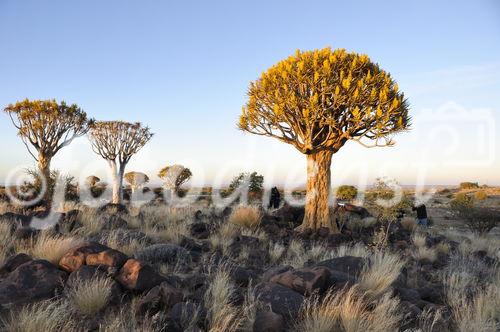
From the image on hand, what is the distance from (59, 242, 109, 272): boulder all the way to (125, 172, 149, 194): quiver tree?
3394 centimetres

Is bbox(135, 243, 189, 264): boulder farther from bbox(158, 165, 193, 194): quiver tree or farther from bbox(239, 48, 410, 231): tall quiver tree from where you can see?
bbox(158, 165, 193, 194): quiver tree

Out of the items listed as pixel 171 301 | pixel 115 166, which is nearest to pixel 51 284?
pixel 171 301

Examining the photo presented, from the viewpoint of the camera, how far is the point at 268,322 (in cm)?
370

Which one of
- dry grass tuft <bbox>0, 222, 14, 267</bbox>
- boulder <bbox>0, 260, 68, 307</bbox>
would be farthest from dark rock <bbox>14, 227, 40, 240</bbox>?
boulder <bbox>0, 260, 68, 307</bbox>

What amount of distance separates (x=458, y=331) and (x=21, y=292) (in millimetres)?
4741

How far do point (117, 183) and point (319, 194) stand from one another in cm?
1554

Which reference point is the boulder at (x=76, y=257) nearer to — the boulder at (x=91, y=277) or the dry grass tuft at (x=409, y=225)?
the boulder at (x=91, y=277)

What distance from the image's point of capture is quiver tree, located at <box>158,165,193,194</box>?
3669 centimetres

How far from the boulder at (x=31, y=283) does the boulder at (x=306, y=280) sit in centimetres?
250

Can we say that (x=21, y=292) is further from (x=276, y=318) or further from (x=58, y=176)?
(x=58, y=176)

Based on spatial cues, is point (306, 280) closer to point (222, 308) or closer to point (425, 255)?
point (222, 308)

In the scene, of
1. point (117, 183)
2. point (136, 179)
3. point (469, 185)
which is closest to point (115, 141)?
point (117, 183)

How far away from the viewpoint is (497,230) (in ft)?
65.1

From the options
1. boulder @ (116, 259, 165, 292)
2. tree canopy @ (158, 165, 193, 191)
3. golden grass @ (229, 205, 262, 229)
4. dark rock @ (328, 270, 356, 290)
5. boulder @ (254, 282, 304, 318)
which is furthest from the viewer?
tree canopy @ (158, 165, 193, 191)
